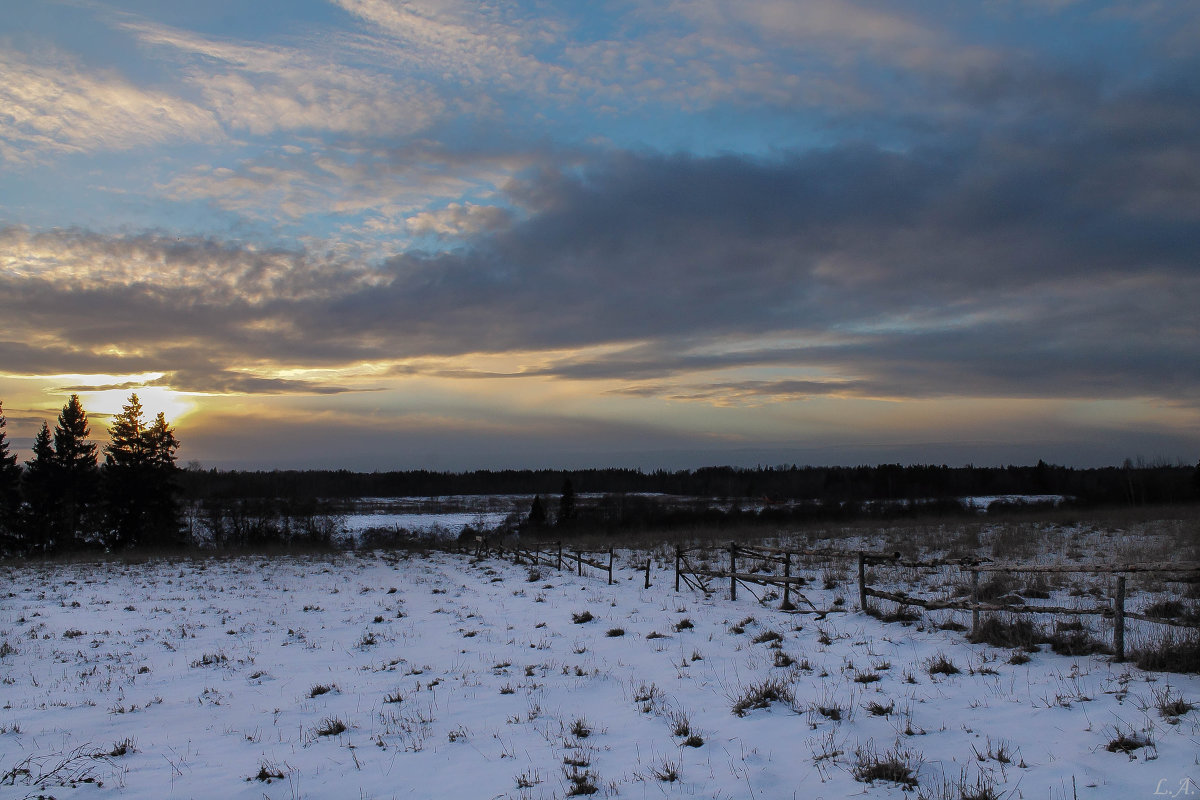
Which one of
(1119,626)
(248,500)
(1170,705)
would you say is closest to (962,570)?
(1119,626)

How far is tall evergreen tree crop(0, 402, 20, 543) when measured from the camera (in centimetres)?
4747

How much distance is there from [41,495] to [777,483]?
122 m

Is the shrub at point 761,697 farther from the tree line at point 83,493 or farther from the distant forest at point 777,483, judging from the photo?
the distant forest at point 777,483

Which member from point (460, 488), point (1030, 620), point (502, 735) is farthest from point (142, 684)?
point (460, 488)

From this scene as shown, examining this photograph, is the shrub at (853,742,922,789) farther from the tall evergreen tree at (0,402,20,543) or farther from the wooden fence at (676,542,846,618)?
the tall evergreen tree at (0,402,20,543)

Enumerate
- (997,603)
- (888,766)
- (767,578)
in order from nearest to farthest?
(888,766) → (997,603) → (767,578)

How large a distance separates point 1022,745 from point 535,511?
2856 inches

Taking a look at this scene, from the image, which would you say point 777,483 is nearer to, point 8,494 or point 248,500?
point 248,500

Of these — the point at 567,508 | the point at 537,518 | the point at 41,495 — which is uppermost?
the point at 41,495

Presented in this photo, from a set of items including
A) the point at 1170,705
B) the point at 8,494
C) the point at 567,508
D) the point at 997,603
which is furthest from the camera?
the point at 567,508

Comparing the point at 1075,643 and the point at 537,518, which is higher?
the point at 1075,643

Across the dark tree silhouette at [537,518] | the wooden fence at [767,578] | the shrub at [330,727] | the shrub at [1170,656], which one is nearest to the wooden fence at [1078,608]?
the shrub at [1170,656]

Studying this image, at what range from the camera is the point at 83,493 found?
1955 inches

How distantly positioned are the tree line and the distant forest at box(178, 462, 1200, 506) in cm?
1670
